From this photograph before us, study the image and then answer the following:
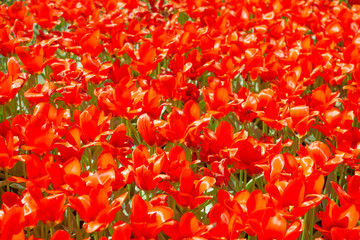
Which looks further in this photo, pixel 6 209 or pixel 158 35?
pixel 158 35

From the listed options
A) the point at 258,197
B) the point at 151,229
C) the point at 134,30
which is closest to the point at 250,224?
the point at 258,197

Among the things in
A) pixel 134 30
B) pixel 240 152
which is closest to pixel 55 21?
pixel 134 30

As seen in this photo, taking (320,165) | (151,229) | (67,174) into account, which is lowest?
(320,165)

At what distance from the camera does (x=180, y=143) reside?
2.29 metres

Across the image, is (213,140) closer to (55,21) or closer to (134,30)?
(134,30)

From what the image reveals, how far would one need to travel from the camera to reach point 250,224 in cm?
150

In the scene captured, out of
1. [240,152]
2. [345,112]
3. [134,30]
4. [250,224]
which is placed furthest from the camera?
[134,30]

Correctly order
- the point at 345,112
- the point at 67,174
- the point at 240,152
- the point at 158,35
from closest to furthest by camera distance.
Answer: the point at 67,174 < the point at 240,152 < the point at 345,112 < the point at 158,35

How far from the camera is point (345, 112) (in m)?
2.25

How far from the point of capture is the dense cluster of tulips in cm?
155

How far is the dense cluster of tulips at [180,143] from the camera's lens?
1546 mm

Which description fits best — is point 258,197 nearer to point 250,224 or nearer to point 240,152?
point 250,224

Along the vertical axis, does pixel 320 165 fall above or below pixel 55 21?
below

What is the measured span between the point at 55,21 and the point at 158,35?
0.83 meters
